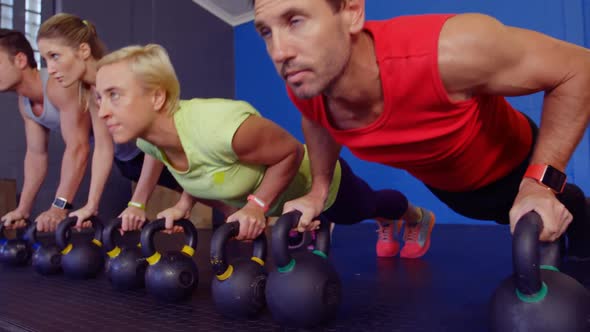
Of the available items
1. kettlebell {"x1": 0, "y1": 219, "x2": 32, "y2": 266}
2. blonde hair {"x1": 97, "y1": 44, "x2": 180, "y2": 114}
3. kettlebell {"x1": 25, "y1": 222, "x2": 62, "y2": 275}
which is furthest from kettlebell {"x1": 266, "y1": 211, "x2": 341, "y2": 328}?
kettlebell {"x1": 0, "y1": 219, "x2": 32, "y2": 266}

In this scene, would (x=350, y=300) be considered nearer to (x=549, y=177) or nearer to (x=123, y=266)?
(x=549, y=177)

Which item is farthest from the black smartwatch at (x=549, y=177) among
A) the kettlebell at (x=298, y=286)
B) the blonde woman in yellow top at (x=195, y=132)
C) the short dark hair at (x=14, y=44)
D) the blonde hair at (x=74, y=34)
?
the short dark hair at (x=14, y=44)

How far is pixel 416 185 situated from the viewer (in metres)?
3.38

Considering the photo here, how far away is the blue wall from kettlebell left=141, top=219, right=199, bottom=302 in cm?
242

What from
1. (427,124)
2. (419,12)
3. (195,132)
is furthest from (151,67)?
(419,12)

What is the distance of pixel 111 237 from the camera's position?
137 centimetres

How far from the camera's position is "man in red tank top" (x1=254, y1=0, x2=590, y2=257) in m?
0.87

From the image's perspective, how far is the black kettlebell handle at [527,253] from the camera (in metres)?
0.68

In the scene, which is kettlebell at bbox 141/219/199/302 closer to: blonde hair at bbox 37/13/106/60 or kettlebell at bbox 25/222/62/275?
kettlebell at bbox 25/222/62/275

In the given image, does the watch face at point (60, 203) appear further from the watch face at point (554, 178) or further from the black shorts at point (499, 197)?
the watch face at point (554, 178)

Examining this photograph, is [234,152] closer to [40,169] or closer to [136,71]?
A: [136,71]

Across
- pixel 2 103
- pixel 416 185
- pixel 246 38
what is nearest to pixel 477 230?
pixel 416 185

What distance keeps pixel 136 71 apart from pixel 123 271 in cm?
57

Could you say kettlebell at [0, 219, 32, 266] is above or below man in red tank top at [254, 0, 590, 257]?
below
